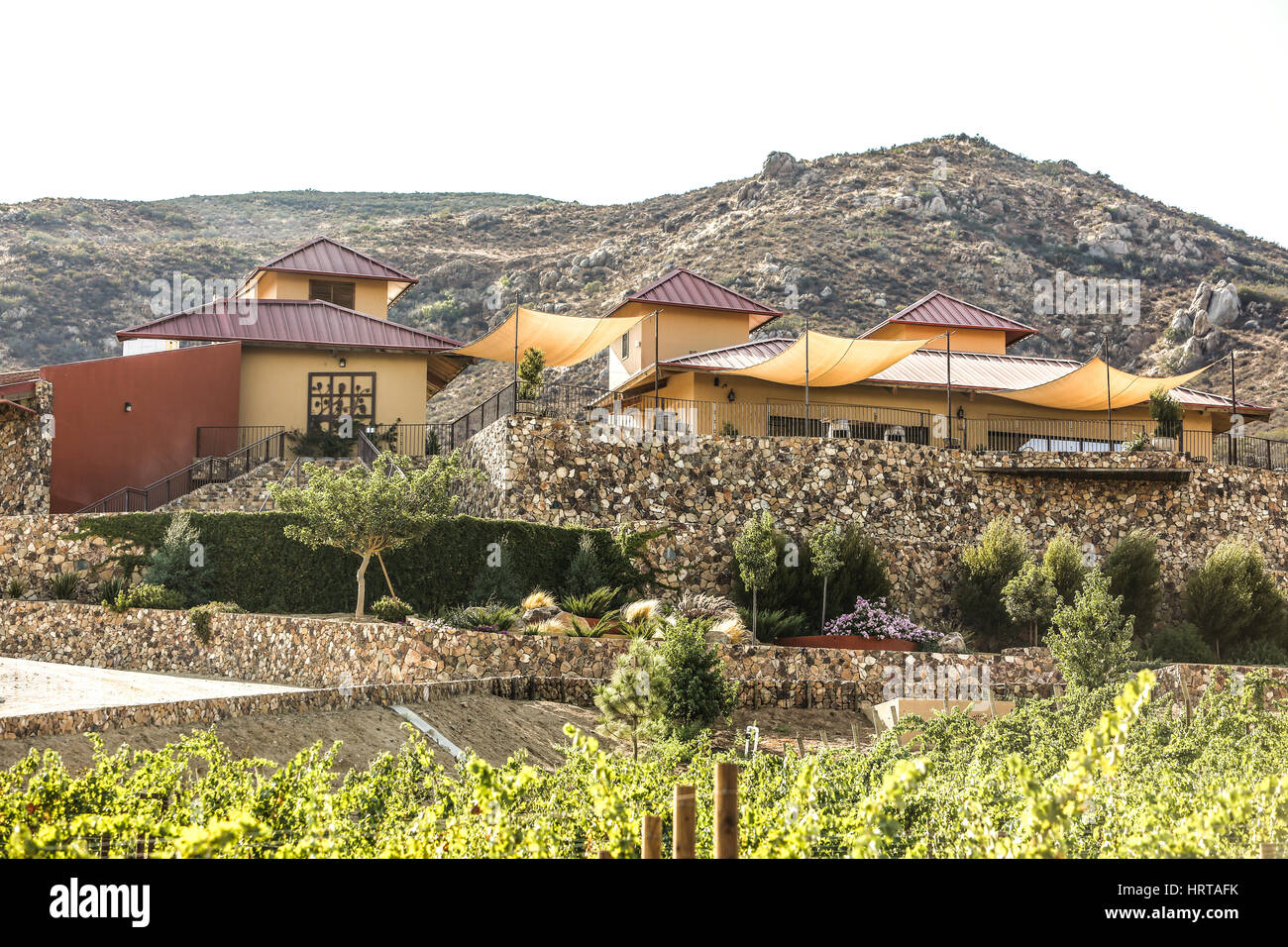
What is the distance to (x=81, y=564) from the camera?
2273cm

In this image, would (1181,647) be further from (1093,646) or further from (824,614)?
(824,614)

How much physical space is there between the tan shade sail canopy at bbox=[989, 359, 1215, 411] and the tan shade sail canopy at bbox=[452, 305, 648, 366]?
10.5 m

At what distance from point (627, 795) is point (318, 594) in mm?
14507

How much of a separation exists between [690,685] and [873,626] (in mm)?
7850

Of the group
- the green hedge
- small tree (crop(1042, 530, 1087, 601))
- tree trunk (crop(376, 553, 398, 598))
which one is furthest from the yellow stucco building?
small tree (crop(1042, 530, 1087, 601))

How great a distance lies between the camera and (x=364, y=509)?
832 inches

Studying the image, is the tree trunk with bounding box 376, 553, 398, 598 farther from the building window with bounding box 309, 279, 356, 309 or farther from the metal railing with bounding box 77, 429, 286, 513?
the building window with bounding box 309, 279, 356, 309

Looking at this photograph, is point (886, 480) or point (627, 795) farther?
point (886, 480)

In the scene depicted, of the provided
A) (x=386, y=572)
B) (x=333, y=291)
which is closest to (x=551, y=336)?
(x=386, y=572)

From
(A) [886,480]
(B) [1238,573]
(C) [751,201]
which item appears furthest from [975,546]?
(C) [751,201]

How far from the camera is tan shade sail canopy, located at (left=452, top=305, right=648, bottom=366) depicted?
27.9 m
